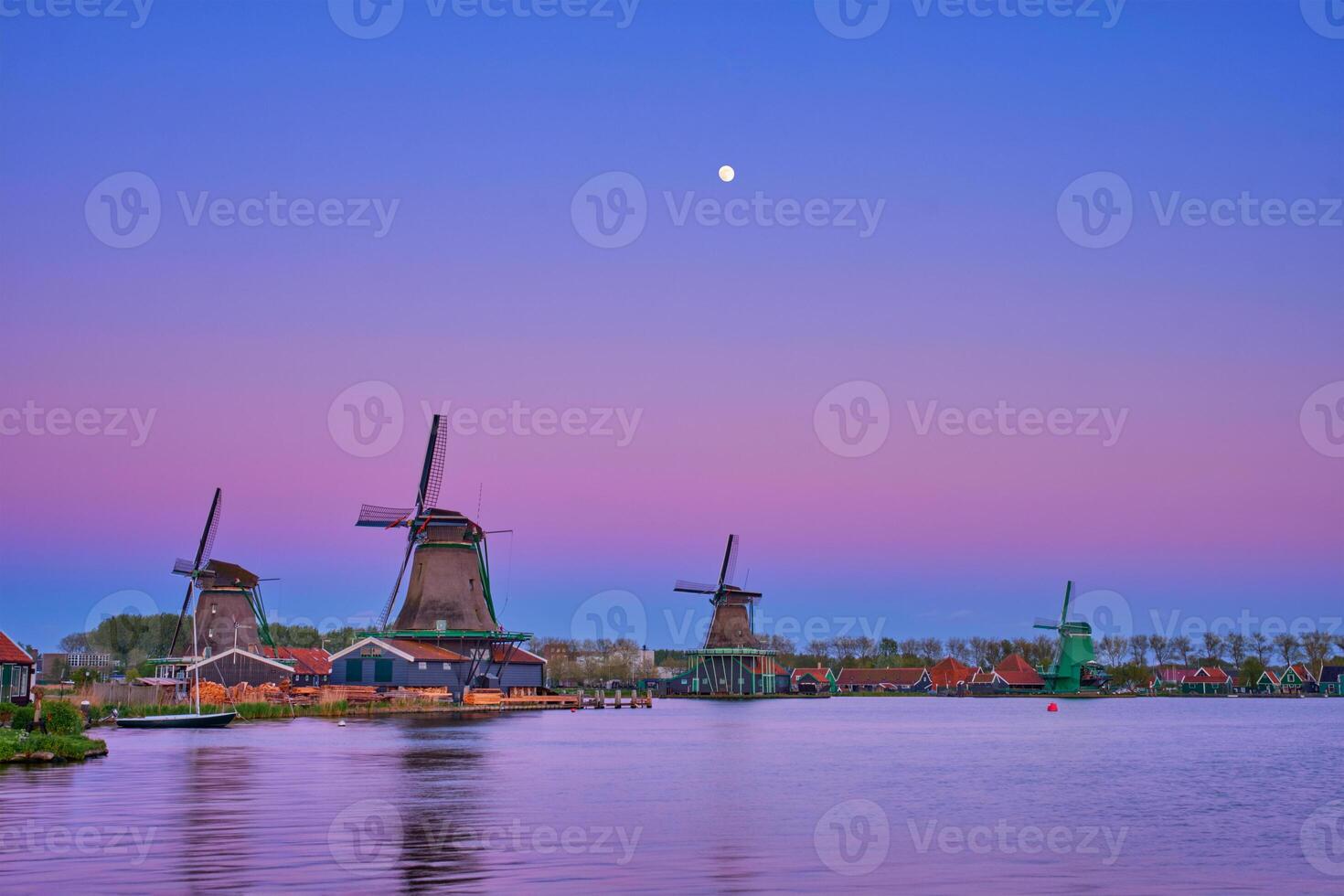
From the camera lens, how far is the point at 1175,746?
2330 inches

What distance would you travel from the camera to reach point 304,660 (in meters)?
98.4

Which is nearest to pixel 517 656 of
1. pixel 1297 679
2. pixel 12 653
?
pixel 12 653

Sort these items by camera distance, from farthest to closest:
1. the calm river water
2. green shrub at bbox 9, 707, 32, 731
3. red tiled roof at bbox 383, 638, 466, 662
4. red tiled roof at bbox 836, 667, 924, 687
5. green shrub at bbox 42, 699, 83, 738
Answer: red tiled roof at bbox 836, 667, 924, 687 < red tiled roof at bbox 383, 638, 466, 662 < green shrub at bbox 9, 707, 32, 731 < green shrub at bbox 42, 699, 83, 738 < the calm river water

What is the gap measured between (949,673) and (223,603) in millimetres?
116077

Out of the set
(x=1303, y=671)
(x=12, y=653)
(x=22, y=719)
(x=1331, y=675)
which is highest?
(x=12, y=653)

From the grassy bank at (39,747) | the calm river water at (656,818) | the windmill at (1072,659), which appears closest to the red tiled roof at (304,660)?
the calm river water at (656,818)

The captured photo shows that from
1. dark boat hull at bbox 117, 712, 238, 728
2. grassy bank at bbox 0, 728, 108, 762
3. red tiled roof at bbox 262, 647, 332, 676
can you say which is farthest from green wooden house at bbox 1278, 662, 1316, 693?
grassy bank at bbox 0, 728, 108, 762

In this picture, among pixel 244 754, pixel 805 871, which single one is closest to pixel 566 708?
pixel 244 754

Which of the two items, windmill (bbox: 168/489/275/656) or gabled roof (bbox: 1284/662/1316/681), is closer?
windmill (bbox: 168/489/275/656)

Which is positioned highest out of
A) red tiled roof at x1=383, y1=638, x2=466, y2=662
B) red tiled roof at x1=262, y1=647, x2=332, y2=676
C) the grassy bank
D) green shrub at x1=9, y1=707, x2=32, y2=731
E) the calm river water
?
red tiled roof at x1=383, y1=638, x2=466, y2=662

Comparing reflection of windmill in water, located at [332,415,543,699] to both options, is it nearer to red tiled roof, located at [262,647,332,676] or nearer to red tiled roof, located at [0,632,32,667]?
red tiled roof, located at [262,647,332,676]

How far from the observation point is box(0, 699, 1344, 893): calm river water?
20562mm

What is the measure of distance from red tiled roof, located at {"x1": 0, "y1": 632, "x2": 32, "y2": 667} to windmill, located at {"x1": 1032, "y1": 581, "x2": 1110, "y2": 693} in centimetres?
12493

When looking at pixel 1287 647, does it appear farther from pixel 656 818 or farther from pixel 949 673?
pixel 656 818
